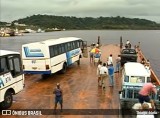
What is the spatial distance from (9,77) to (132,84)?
20.8ft

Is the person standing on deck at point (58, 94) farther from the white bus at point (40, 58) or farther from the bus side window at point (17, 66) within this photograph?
the white bus at point (40, 58)

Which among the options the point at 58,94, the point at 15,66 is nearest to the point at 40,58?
the point at 15,66

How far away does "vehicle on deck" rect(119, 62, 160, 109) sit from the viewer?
669 inches

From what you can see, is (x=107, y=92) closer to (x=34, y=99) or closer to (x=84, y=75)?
(x=34, y=99)

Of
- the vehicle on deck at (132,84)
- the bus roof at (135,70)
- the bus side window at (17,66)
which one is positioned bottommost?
the vehicle on deck at (132,84)

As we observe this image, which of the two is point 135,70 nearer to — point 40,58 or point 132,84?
point 132,84

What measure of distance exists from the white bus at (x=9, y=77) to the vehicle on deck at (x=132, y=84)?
17.8 feet

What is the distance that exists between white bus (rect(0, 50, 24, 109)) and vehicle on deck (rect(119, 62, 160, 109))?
5431mm

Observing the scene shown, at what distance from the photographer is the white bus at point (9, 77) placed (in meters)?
16.1

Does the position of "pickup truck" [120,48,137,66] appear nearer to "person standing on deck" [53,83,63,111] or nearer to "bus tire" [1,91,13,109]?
"person standing on deck" [53,83,63,111]

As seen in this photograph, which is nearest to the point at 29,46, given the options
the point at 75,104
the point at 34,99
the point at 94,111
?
the point at 34,99

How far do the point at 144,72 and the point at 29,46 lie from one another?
8.82 m

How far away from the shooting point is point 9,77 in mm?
16688

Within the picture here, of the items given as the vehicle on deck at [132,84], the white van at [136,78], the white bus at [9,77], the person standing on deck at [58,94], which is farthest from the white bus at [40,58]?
the person standing on deck at [58,94]
